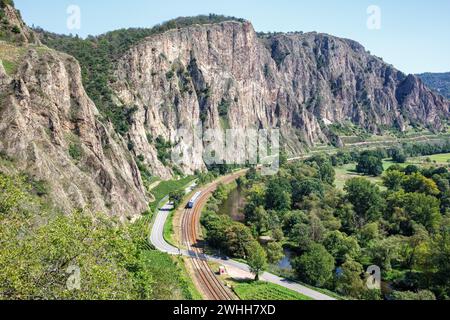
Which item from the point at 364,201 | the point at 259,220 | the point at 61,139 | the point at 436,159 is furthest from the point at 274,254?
the point at 436,159

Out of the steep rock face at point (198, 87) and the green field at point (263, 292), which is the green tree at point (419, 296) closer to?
the green field at point (263, 292)

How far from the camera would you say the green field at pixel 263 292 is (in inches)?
1886

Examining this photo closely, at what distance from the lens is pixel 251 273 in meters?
55.0

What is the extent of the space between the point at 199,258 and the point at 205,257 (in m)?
1.15

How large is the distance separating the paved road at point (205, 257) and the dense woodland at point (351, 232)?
2.49 meters

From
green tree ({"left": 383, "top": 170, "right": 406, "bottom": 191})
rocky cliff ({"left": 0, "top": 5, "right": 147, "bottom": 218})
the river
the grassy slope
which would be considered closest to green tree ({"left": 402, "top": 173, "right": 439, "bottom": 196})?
green tree ({"left": 383, "top": 170, "right": 406, "bottom": 191})

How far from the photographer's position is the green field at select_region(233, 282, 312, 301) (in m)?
47.9

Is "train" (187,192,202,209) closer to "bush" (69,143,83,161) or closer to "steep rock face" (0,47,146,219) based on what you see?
"steep rock face" (0,47,146,219)

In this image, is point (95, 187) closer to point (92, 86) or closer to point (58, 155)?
point (58, 155)

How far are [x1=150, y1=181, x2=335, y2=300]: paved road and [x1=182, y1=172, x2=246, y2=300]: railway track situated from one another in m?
1.86

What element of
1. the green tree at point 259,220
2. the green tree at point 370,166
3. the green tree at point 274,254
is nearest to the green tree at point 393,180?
the green tree at point 370,166

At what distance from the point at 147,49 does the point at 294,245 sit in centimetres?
8926

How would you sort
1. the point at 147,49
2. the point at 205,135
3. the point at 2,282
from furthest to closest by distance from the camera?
the point at 205,135 → the point at 147,49 → the point at 2,282
